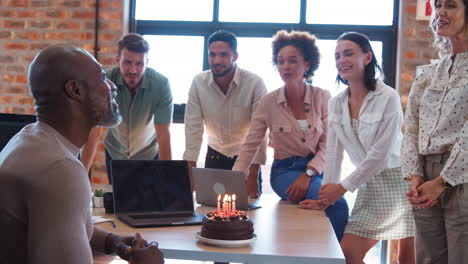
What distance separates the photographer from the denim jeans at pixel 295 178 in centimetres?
259

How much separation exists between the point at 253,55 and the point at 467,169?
2.66 m

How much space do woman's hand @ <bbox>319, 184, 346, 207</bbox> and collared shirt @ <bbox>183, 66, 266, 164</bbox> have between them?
0.87 metres

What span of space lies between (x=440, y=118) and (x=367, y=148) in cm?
53

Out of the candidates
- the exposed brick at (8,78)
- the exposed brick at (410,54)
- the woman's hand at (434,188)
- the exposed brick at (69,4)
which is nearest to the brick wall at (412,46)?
the exposed brick at (410,54)

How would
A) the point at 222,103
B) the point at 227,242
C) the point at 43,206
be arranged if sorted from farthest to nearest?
the point at 222,103 < the point at 227,242 < the point at 43,206

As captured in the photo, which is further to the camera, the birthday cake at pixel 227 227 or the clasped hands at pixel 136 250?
the birthday cake at pixel 227 227

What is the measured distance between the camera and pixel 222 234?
5.60ft

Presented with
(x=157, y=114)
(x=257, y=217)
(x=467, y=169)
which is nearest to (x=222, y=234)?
(x=257, y=217)

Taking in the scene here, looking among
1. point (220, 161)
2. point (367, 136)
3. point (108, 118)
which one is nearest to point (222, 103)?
point (220, 161)

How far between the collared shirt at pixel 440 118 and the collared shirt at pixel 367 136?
244 millimetres

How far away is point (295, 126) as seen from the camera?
8.94 ft

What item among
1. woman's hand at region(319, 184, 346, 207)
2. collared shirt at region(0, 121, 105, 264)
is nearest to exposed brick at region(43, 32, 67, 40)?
woman's hand at region(319, 184, 346, 207)

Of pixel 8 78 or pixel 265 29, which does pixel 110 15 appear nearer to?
pixel 8 78

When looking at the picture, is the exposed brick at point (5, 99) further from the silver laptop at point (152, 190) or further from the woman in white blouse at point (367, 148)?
the woman in white blouse at point (367, 148)
